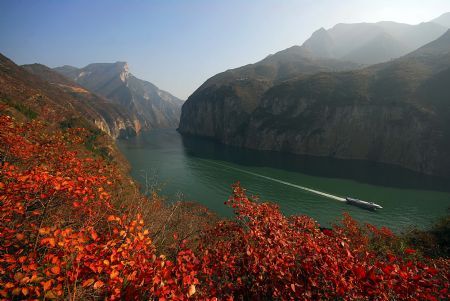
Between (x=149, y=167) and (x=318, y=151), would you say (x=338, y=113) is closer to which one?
(x=318, y=151)

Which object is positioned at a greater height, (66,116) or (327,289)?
(66,116)

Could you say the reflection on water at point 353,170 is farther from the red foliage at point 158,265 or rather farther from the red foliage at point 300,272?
the red foliage at point 158,265

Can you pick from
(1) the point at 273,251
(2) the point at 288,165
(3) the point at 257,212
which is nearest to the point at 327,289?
(1) the point at 273,251

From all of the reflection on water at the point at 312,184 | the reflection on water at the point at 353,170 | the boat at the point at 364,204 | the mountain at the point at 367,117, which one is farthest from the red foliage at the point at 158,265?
the mountain at the point at 367,117

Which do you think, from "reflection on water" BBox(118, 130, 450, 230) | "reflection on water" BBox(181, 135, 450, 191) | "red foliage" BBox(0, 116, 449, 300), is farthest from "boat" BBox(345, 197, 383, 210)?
"red foliage" BBox(0, 116, 449, 300)

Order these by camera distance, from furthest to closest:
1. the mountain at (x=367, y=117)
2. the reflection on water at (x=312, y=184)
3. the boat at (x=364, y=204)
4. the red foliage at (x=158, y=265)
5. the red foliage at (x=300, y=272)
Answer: the mountain at (x=367, y=117) → the boat at (x=364, y=204) → the reflection on water at (x=312, y=184) → the red foliage at (x=300, y=272) → the red foliage at (x=158, y=265)
